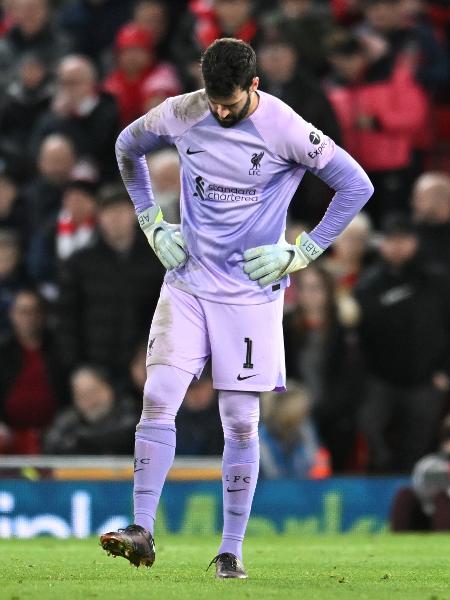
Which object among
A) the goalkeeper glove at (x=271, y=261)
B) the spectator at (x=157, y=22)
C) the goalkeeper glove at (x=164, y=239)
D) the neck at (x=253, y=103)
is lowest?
the goalkeeper glove at (x=271, y=261)

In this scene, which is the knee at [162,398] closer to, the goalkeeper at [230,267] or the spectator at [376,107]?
the goalkeeper at [230,267]

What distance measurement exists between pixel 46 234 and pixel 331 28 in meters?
3.34

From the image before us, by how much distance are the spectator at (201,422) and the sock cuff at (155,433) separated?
5.56m

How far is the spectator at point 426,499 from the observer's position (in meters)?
11.4

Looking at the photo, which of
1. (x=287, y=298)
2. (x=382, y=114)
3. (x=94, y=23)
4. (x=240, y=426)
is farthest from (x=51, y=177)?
(x=240, y=426)

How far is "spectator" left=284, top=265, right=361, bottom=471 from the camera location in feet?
43.2

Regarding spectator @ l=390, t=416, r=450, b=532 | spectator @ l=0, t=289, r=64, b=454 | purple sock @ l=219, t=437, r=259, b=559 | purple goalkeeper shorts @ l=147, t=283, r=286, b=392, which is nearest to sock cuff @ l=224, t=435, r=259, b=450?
purple sock @ l=219, t=437, r=259, b=559

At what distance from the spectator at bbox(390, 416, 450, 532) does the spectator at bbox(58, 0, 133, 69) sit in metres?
6.91

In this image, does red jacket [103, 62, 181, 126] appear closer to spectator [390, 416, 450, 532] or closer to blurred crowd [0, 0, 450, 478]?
blurred crowd [0, 0, 450, 478]

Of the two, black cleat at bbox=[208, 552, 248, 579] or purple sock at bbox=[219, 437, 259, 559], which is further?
purple sock at bbox=[219, 437, 259, 559]

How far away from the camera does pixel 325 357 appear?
523 inches

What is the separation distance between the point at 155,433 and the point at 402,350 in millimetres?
6171

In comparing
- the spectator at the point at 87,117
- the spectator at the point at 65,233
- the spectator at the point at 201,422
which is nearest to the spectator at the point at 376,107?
the spectator at the point at 87,117

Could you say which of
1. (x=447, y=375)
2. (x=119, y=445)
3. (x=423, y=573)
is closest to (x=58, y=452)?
(x=119, y=445)
